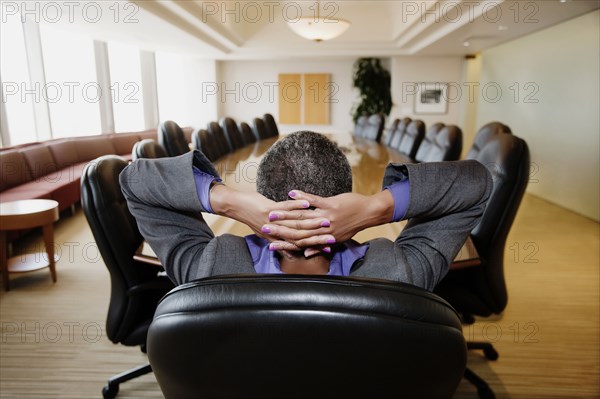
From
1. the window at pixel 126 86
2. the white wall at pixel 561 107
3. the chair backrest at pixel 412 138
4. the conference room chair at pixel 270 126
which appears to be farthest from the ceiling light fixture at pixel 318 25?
the window at pixel 126 86

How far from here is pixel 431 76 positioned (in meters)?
9.45

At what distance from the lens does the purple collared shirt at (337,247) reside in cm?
77

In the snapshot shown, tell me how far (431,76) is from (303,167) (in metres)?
9.54

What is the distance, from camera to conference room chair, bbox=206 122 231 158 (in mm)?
4250

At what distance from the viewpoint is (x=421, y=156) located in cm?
372

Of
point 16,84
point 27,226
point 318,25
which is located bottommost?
point 27,226

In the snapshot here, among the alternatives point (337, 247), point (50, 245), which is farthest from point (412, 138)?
point (337, 247)

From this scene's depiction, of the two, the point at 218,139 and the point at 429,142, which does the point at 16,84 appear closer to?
the point at 218,139

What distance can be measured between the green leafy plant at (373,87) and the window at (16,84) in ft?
21.4

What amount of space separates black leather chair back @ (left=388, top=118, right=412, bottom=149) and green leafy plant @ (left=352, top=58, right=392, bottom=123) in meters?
4.78

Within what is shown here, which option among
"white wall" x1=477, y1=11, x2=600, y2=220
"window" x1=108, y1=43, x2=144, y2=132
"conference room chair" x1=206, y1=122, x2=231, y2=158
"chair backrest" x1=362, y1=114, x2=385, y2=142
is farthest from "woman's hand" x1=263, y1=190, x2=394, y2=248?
"window" x1=108, y1=43, x2=144, y2=132

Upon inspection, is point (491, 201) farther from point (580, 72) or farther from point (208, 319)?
point (580, 72)

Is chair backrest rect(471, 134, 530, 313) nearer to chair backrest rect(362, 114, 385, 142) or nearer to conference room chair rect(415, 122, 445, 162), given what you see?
conference room chair rect(415, 122, 445, 162)

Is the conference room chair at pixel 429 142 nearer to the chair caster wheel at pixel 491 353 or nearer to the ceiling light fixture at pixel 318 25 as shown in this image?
the chair caster wheel at pixel 491 353
